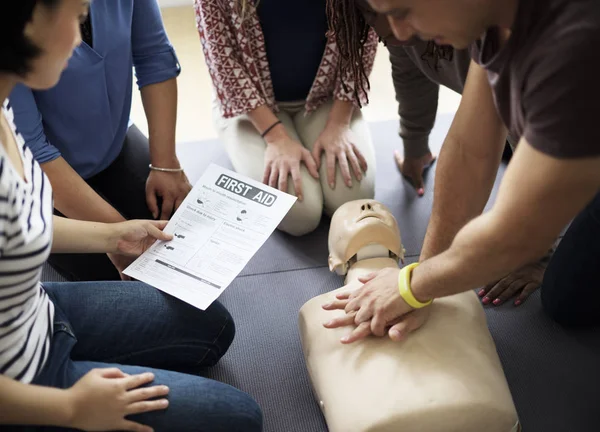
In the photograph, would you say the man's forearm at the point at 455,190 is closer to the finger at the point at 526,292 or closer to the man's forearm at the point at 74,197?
the finger at the point at 526,292

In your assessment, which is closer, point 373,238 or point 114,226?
point 114,226

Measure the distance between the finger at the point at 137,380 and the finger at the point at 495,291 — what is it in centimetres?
85

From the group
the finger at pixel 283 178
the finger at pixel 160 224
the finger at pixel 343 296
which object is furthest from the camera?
the finger at pixel 283 178

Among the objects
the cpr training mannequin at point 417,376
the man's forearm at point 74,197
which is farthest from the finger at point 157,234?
the cpr training mannequin at point 417,376

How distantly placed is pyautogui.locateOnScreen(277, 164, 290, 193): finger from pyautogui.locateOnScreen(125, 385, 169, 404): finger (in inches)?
27.5

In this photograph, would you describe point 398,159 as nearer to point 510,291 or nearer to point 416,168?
point 416,168

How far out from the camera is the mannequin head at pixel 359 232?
1.38m

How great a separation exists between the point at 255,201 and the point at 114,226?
34cm

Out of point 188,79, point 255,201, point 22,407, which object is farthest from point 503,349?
point 188,79

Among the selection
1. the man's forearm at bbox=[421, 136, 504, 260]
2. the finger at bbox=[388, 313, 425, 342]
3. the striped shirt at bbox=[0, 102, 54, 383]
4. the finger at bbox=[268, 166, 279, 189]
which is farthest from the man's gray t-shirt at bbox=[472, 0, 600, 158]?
the finger at bbox=[268, 166, 279, 189]

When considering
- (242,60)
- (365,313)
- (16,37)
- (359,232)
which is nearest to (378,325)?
(365,313)

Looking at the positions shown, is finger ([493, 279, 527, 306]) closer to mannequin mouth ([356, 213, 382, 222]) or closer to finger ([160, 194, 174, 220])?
mannequin mouth ([356, 213, 382, 222])

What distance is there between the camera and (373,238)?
138 centimetres

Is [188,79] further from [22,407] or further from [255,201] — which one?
[22,407]
